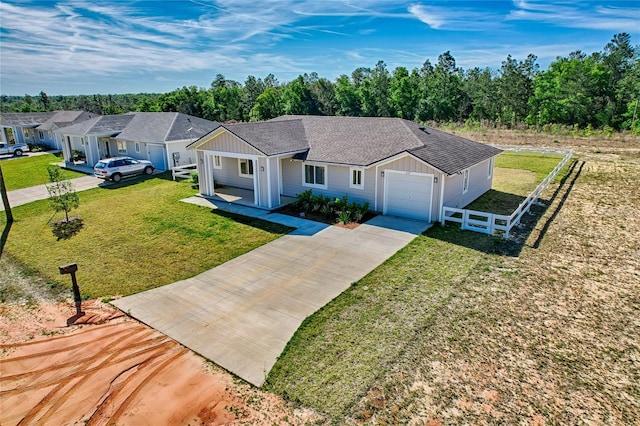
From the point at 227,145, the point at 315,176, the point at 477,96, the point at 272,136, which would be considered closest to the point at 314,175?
the point at 315,176

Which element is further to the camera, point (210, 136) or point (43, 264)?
point (210, 136)

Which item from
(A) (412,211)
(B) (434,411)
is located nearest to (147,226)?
(A) (412,211)

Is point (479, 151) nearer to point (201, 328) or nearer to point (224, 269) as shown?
point (224, 269)

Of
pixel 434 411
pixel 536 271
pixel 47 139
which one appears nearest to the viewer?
pixel 434 411

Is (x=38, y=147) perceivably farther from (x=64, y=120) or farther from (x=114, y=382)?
(x=114, y=382)

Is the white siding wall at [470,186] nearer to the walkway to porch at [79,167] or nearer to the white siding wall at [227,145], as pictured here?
the white siding wall at [227,145]
